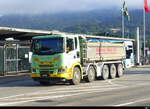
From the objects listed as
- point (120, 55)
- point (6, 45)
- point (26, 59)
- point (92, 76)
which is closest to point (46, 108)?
point (92, 76)

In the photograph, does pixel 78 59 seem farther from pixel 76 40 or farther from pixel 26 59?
pixel 26 59

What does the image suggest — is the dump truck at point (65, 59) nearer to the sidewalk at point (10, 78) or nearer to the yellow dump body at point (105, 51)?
the yellow dump body at point (105, 51)

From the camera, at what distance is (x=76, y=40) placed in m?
22.5

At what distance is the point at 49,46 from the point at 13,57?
11.3 meters

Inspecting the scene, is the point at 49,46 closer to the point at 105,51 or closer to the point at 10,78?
the point at 105,51

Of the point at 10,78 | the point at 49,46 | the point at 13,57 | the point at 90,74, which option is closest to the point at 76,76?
the point at 90,74

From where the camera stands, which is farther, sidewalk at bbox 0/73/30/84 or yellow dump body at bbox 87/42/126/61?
sidewalk at bbox 0/73/30/84

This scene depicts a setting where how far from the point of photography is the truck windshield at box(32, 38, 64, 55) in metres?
21.1

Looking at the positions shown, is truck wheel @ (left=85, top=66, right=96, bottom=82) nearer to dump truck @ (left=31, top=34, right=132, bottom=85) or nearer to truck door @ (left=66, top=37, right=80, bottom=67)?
dump truck @ (left=31, top=34, right=132, bottom=85)

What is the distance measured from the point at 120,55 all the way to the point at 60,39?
8158mm

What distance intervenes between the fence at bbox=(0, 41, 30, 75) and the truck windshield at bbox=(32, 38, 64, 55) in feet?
31.2

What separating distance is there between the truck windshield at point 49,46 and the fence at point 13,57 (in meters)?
9.52

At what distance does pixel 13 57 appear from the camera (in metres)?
31.9

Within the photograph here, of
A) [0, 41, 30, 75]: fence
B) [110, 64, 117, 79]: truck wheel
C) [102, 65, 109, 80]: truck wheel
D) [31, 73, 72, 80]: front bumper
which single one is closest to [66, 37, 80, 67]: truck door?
[31, 73, 72, 80]: front bumper
